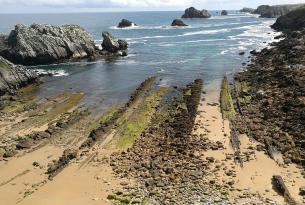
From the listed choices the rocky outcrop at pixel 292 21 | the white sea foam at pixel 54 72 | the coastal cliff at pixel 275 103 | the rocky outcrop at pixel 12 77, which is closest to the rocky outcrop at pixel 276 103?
the coastal cliff at pixel 275 103

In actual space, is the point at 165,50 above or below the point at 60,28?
below

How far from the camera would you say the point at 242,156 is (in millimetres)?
40531

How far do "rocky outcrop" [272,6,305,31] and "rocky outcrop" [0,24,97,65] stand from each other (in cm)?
7261

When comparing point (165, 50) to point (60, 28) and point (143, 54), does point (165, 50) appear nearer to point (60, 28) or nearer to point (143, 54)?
point (143, 54)

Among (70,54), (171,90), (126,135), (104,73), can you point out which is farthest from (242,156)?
(70,54)

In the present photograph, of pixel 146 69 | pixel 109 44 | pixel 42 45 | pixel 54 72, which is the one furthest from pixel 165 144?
pixel 109 44

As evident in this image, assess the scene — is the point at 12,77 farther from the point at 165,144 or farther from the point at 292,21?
the point at 292,21

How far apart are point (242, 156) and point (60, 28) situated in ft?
225

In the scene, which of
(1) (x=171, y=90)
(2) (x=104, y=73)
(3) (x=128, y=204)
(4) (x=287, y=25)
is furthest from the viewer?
(4) (x=287, y=25)

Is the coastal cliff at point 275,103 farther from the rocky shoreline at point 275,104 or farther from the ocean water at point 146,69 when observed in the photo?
the ocean water at point 146,69

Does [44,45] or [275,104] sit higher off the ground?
[44,45]

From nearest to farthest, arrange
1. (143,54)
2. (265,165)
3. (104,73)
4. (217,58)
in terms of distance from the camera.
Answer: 1. (265,165)
2. (104,73)
3. (217,58)
4. (143,54)

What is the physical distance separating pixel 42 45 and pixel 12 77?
24.0 m

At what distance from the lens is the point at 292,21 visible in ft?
469
